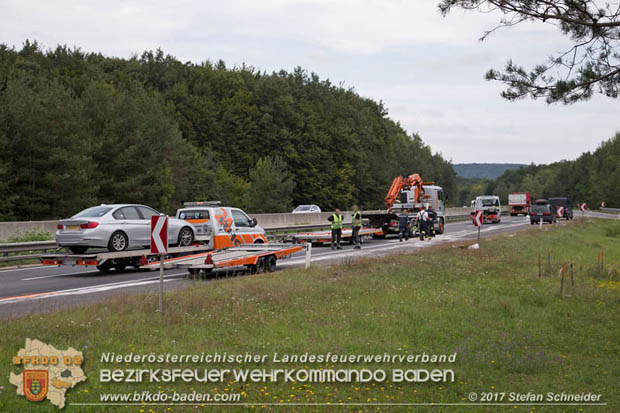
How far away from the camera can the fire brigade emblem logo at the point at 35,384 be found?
229 inches

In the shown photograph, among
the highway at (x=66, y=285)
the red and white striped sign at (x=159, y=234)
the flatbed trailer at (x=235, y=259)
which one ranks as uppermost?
the red and white striped sign at (x=159, y=234)

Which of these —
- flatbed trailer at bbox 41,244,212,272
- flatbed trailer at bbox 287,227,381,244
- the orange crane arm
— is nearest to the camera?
flatbed trailer at bbox 41,244,212,272

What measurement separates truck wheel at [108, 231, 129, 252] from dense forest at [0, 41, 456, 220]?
2563 centimetres

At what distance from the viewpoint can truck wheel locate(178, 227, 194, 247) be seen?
59.7 ft

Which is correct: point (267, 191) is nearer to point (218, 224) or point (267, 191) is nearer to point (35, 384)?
point (218, 224)

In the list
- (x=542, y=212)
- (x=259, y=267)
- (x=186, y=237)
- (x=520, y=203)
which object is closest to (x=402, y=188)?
(x=186, y=237)

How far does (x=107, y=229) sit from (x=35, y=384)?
10220 millimetres

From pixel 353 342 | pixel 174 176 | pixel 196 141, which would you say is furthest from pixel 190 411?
pixel 196 141

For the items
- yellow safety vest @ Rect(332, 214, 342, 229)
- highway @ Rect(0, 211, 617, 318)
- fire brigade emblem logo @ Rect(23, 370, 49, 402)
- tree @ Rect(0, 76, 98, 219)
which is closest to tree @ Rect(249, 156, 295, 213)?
tree @ Rect(0, 76, 98, 219)

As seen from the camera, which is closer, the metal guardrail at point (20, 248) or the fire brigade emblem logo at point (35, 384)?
the fire brigade emblem logo at point (35, 384)

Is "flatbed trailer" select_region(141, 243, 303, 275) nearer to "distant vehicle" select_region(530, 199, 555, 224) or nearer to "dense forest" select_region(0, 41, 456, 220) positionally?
"dense forest" select_region(0, 41, 456, 220)

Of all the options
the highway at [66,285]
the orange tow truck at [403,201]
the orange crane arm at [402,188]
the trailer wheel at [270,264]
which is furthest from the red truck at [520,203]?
the trailer wheel at [270,264]

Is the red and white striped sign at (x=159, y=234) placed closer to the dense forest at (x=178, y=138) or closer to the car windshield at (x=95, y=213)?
the car windshield at (x=95, y=213)

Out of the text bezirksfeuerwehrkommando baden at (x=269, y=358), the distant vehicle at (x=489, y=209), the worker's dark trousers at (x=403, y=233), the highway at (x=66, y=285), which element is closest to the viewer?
the text bezirksfeuerwehrkommando baden at (x=269, y=358)
